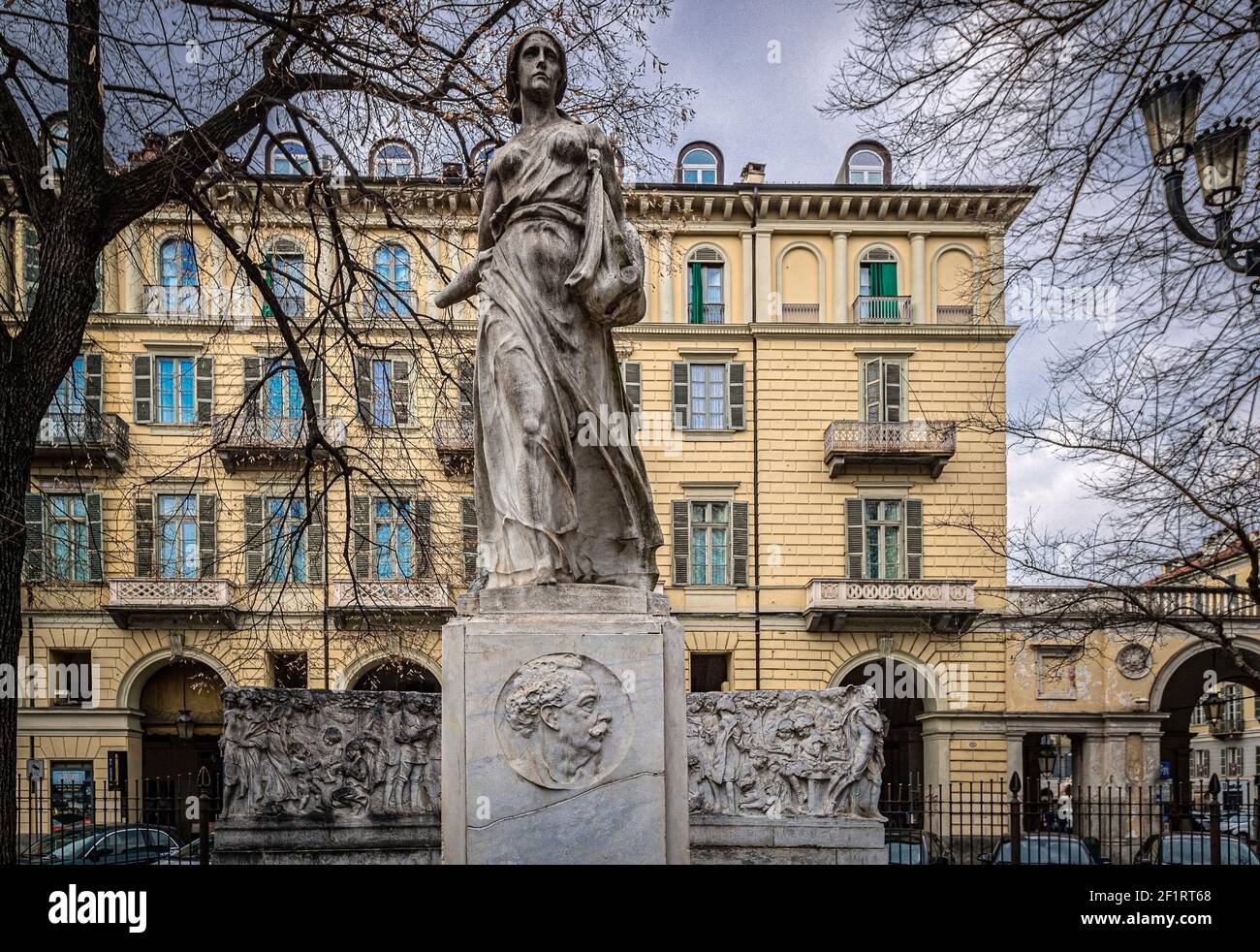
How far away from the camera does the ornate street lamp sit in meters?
8.08

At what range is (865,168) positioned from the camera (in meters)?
38.2

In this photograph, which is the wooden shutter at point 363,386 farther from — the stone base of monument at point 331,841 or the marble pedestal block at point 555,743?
→ the marble pedestal block at point 555,743

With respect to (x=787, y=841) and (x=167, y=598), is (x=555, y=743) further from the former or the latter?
(x=167, y=598)

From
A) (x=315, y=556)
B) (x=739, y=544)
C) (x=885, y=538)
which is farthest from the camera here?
(x=885, y=538)

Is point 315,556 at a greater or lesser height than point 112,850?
greater

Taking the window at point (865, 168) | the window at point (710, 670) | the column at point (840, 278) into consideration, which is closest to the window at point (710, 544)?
the window at point (710, 670)

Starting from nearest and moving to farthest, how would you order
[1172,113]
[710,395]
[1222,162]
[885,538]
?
[1222,162] → [1172,113] → [885,538] → [710,395]

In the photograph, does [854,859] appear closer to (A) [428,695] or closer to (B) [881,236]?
(A) [428,695]

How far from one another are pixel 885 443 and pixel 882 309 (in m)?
4.19

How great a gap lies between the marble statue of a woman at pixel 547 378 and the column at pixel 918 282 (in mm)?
30372

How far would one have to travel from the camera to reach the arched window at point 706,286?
34969mm

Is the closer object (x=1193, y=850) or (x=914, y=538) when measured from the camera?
(x=1193, y=850)

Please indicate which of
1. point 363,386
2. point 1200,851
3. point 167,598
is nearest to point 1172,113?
point 363,386

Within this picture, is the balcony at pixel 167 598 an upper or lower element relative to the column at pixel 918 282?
lower
